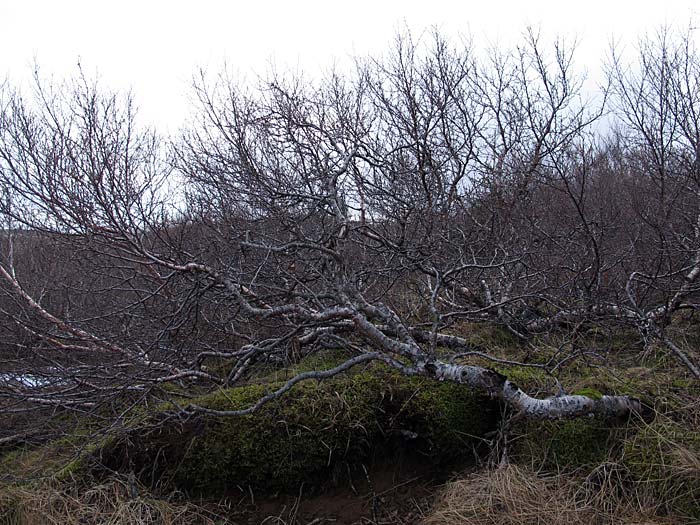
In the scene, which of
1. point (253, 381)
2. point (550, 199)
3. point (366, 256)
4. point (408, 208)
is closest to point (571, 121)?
point (550, 199)

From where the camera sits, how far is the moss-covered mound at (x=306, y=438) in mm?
3531

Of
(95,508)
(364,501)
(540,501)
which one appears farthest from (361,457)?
(95,508)

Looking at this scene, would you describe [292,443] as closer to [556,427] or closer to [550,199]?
[556,427]

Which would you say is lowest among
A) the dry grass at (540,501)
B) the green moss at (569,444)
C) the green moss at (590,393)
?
the dry grass at (540,501)

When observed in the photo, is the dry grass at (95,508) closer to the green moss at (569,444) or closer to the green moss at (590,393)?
the green moss at (569,444)

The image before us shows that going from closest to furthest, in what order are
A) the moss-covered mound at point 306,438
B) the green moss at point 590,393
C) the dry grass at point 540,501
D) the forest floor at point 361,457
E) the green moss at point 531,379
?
the dry grass at point 540,501
the forest floor at point 361,457
the green moss at point 590,393
the moss-covered mound at point 306,438
the green moss at point 531,379

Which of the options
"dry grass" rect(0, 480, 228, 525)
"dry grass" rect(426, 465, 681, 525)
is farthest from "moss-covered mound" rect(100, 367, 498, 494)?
"dry grass" rect(426, 465, 681, 525)

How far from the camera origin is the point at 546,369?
3805 millimetres

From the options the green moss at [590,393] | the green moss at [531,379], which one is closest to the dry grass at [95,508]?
the green moss at [531,379]

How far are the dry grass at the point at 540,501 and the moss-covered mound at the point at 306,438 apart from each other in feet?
1.72

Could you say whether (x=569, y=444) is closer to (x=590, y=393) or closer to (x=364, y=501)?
(x=590, y=393)

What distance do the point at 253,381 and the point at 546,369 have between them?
2285 millimetres

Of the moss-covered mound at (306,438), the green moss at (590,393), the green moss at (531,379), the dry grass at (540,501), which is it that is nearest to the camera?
the dry grass at (540,501)

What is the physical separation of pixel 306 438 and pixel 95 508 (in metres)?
1.28
